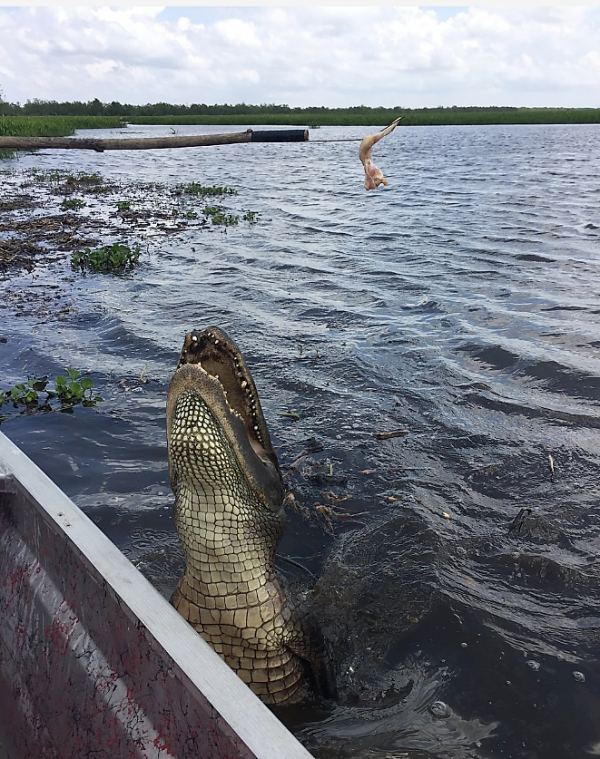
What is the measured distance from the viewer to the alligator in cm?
271

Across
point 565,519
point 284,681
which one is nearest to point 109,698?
point 284,681

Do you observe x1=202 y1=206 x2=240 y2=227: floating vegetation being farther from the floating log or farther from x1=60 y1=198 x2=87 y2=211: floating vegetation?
the floating log

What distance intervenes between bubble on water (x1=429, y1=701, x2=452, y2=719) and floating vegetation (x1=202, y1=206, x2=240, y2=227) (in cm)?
1344

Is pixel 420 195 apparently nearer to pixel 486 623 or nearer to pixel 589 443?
pixel 589 443

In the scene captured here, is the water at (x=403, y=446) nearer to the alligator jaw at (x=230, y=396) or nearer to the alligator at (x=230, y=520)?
the alligator at (x=230, y=520)

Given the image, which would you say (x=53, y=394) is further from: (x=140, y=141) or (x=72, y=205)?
(x=72, y=205)

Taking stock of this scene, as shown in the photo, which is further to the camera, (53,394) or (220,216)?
(220,216)

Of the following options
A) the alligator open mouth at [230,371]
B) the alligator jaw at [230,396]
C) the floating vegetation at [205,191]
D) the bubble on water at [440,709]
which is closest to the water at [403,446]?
the bubble on water at [440,709]

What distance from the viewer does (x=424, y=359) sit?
721cm

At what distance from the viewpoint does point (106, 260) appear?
10938 millimetres

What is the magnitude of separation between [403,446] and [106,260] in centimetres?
728

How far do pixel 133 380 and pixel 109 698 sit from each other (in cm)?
488

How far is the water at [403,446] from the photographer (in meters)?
3.20

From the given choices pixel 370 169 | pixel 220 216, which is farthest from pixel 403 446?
pixel 220 216
